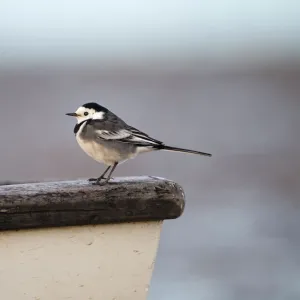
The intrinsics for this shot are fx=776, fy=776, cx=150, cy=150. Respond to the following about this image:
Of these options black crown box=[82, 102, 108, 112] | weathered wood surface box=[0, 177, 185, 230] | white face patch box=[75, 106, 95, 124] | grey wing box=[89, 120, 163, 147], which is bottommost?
weathered wood surface box=[0, 177, 185, 230]

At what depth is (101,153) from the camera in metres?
3.65

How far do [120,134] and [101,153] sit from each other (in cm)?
13

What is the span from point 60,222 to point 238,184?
7.45m

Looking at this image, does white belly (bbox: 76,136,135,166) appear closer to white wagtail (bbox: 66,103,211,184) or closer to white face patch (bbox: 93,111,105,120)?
white wagtail (bbox: 66,103,211,184)

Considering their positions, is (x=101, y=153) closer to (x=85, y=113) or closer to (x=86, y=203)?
(x=85, y=113)

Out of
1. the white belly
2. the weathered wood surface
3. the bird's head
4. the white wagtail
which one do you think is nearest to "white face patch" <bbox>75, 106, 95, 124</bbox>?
the bird's head

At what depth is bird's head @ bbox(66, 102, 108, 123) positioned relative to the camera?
150 inches

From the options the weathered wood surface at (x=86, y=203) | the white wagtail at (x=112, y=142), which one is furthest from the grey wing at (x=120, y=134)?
the weathered wood surface at (x=86, y=203)

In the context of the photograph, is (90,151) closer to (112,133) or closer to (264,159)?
(112,133)

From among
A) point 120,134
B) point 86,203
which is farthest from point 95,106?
point 86,203

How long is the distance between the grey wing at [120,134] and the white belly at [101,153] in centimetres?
5

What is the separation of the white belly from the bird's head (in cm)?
21

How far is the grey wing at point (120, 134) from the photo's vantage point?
11.9 ft

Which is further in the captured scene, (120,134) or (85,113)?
(85,113)
